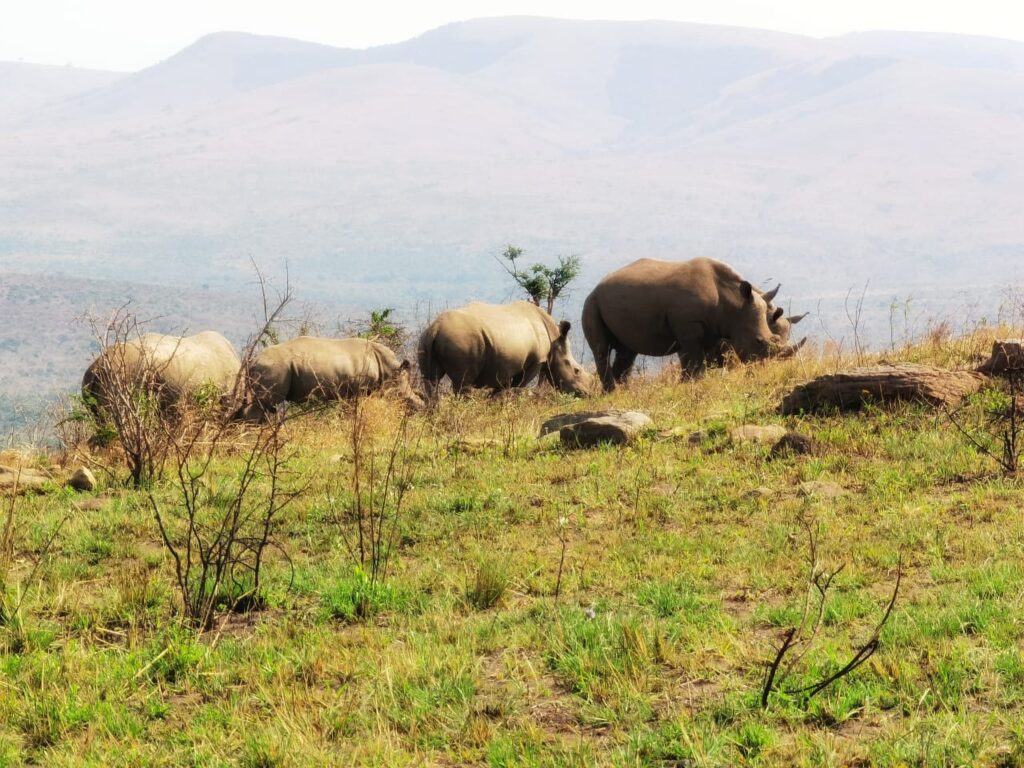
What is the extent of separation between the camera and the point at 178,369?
53.9ft

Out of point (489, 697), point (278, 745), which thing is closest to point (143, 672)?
point (278, 745)

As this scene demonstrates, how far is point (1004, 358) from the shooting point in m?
11.8

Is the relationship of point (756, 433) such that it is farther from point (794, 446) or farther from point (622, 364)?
point (622, 364)

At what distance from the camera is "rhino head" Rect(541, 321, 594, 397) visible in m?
20.3

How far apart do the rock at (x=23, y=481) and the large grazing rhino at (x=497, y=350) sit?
25.4 ft

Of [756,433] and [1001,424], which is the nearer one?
[1001,424]

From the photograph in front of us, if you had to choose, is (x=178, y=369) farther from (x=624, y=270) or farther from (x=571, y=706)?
(x=571, y=706)

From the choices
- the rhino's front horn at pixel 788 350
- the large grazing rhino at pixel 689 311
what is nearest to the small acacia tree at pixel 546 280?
the large grazing rhino at pixel 689 311

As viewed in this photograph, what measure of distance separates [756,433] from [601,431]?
4.62 ft

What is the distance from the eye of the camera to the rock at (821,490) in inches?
347

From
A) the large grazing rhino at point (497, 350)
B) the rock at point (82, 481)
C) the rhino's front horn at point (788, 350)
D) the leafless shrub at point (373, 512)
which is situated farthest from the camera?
the large grazing rhino at point (497, 350)

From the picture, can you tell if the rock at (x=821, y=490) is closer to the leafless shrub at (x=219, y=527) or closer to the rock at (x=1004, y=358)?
the rock at (x=1004, y=358)

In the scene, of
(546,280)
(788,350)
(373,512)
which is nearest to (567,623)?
(373,512)

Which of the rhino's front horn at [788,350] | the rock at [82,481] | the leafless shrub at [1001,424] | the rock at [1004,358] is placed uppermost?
the rock at [1004,358]
